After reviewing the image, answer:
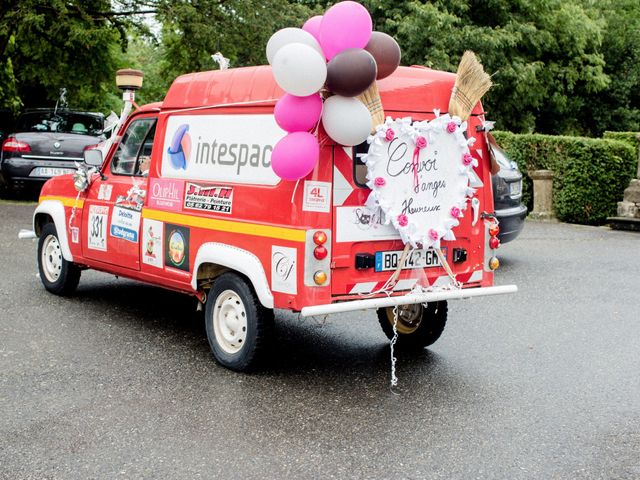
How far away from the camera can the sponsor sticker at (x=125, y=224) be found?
690cm

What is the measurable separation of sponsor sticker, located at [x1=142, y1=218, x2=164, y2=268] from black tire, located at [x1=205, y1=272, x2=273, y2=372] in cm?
73

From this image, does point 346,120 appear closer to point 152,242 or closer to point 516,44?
point 152,242

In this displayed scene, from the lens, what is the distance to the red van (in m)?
5.35

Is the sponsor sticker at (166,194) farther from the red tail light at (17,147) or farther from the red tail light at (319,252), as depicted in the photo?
the red tail light at (17,147)

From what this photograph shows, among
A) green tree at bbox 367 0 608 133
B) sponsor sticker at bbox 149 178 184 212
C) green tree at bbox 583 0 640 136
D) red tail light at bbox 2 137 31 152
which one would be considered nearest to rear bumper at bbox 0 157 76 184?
red tail light at bbox 2 137 31 152

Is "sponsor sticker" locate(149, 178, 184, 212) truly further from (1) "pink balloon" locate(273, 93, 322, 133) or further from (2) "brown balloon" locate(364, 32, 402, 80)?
(2) "brown balloon" locate(364, 32, 402, 80)

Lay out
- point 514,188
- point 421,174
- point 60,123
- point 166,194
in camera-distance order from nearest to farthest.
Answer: point 421,174 < point 166,194 < point 514,188 < point 60,123

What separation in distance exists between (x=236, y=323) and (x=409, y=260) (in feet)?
4.29

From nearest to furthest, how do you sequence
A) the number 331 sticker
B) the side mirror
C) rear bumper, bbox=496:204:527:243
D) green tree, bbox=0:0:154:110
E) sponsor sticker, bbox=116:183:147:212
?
sponsor sticker, bbox=116:183:147:212 → the number 331 sticker → the side mirror → rear bumper, bbox=496:204:527:243 → green tree, bbox=0:0:154:110

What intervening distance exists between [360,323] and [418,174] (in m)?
2.23

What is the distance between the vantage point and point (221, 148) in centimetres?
602

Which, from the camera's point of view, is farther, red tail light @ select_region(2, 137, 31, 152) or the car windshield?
the car windshield

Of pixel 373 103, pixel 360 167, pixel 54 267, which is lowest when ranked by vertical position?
pixel 54 267

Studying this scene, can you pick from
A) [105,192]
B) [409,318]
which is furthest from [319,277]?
[105,192]
